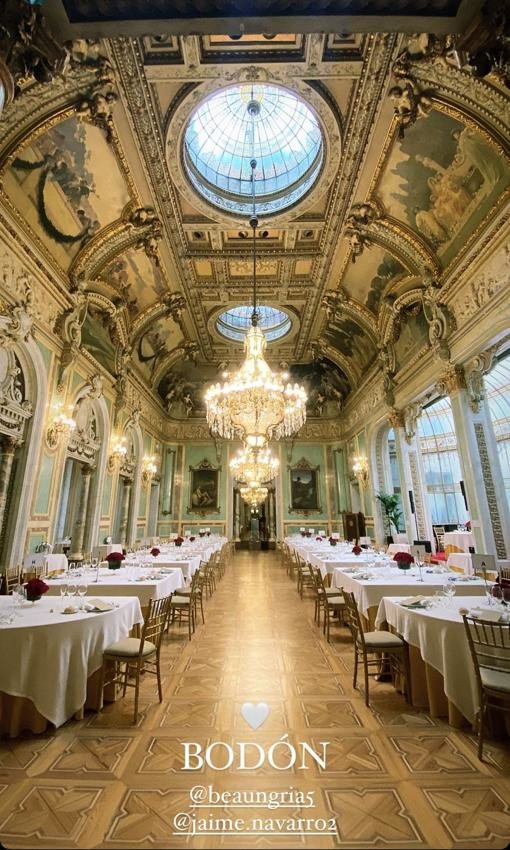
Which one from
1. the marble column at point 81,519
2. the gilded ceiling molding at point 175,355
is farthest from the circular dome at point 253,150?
the marble column at point 81,519

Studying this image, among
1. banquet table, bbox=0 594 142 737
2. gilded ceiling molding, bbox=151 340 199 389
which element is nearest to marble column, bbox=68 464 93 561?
gilded ceiling molding, bbox=151 340 199 389

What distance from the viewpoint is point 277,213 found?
949cm

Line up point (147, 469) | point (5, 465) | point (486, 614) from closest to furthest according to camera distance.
Result: 1. point (486, 614)
2. point (5, 465)
3. point (147, 469)

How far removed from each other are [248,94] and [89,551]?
39.5 ft

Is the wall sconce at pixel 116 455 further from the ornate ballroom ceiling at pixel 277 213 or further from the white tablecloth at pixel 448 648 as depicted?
the white tablecloth at pixel 448 648

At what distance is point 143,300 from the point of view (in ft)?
38.5

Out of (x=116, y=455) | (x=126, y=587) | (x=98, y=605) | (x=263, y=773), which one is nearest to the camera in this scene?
(x=263, y=773)

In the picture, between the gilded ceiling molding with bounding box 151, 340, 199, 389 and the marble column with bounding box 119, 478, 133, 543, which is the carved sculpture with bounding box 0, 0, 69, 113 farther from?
the gilded ceiling molding with bounding box 151, 340, 199, 389

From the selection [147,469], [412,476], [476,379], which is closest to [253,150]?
[476,379]

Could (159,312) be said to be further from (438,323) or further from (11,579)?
(11,579)

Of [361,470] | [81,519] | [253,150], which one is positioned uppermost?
[253,150]

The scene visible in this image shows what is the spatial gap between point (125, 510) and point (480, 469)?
36.8 feet

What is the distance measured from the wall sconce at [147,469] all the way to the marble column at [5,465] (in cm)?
792

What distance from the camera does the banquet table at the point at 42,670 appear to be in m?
3.11
